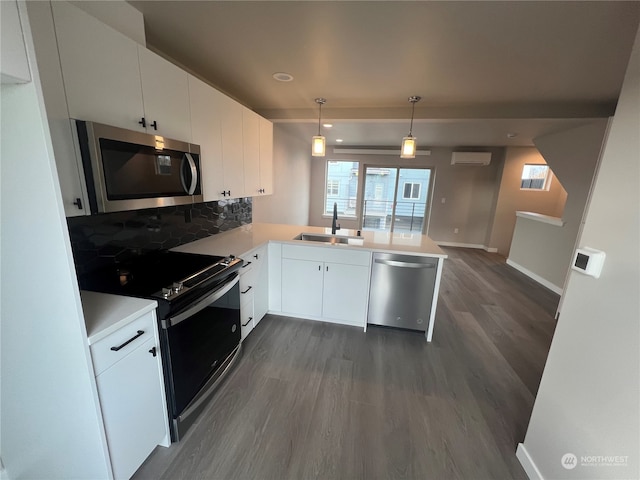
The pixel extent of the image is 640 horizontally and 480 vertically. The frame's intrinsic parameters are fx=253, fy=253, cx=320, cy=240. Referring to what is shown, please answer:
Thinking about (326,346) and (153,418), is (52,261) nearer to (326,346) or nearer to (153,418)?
(153,418)

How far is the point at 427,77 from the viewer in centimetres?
237

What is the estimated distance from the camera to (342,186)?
713cm

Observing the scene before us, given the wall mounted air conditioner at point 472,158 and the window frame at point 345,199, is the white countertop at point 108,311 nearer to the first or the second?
the window frame at point 345,199

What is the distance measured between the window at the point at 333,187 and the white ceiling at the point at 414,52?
3.80m

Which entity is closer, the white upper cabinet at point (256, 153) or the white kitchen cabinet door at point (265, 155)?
the white upper cabinet at point (256, 153)

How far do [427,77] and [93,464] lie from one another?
3420 mm

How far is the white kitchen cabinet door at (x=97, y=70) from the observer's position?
42.7 inches

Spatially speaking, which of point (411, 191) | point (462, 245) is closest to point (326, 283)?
point (411, 191)

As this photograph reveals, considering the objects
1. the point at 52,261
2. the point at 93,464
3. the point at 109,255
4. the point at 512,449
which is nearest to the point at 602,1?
the point at 512,449

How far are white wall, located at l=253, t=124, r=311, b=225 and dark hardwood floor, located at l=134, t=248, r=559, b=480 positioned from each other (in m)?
1.83

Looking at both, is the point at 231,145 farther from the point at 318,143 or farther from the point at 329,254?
the point at 329,254

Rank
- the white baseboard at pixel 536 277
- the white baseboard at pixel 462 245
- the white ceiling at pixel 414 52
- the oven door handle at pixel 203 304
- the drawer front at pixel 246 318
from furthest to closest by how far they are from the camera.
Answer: the white baseboard at pixel 462 245
the white baseboard at pixel 536 277
the drawer front at pixel 246 318
the white ceiling at pixel 414 52
the oven door handle at pixel 203 304

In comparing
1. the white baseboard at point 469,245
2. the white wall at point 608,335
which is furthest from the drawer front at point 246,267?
the white baseboard at point 469,245

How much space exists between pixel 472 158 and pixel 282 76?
204 inches
